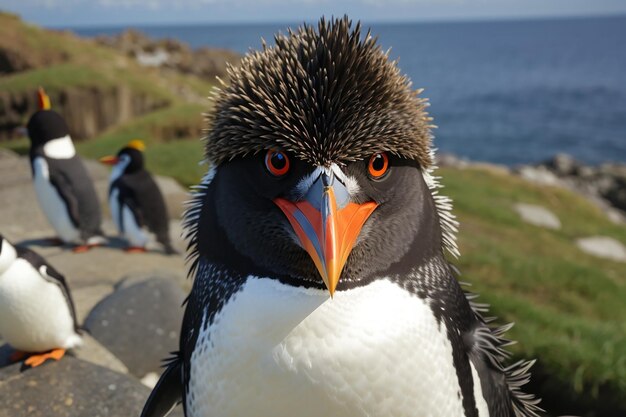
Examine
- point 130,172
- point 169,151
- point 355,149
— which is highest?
point 355,149

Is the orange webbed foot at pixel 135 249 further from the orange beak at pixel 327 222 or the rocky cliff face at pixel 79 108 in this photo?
the rocky cliff face at pixel 79 108

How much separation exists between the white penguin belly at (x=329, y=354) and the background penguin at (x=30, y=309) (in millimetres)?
2128

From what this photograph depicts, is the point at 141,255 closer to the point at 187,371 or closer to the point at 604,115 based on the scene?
the point at 187,371

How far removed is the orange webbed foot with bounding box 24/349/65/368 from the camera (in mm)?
3342

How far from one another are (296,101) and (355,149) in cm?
21

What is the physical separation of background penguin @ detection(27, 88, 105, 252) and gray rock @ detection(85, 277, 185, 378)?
2.50m

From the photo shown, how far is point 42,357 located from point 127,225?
3.84 meters

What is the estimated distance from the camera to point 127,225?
280 inches

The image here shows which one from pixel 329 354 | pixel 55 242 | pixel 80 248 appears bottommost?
pixel 55 242

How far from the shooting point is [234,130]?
1765 millimetres

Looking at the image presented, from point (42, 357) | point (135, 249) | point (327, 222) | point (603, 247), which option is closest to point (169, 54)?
point (603, 247)

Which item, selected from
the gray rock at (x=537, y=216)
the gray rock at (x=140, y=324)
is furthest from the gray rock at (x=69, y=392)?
the gray rock at (x=537, y=216)

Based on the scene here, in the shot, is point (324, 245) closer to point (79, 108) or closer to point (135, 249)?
point (135, 249)

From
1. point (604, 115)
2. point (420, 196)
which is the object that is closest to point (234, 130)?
point (420, 196)
